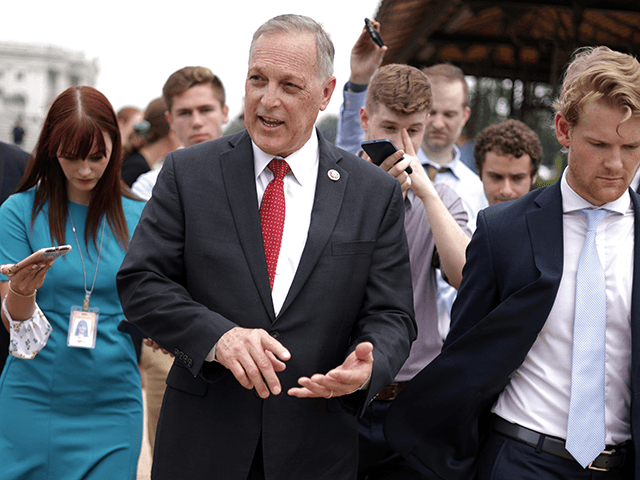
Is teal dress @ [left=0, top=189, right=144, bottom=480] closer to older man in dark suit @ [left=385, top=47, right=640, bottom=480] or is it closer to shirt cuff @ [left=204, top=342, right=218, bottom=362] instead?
shirt cuff @ [left=204, top=342, right=218, bottom=362]

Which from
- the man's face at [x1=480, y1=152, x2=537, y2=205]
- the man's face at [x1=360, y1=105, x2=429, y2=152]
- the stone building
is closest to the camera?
the man's face at [x1=360, y1=105, x2=429, y2=152]

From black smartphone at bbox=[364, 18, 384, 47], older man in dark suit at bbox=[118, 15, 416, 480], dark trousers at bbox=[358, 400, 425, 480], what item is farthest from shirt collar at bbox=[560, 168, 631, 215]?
black smartphone at bbox=[364, 18, 384, 47]

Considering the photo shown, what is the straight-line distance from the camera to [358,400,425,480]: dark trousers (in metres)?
2.95

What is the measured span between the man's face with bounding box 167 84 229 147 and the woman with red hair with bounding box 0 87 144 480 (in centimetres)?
121

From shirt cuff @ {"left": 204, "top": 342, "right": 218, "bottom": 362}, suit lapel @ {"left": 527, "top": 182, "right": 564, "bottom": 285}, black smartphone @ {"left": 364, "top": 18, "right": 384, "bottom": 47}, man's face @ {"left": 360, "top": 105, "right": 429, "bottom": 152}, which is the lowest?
shirt cuff @ {"left": 204, "top": 342, "right": 218, "bottom": 362}

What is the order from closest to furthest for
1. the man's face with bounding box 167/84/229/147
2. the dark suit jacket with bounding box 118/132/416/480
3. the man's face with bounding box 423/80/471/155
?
1. the dark suit jacket with bounding box 118/132/416/480
2. the man's face with bounding box 423/80/471/155
3. the man's face with bounding box 167/84/229/147

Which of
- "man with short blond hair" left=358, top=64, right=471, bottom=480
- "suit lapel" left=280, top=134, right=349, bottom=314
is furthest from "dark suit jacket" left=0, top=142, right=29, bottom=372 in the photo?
"suit lapel" left=280, top=134, right=349, bottom=314

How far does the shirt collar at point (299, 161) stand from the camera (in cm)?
228

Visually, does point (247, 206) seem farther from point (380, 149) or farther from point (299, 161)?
point (380, 149)

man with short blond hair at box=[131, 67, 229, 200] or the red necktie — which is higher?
man with short blond hair at box=[131, 67, 229, 200]

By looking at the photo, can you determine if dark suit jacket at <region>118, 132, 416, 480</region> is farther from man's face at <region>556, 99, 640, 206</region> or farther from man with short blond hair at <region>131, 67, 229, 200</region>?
man with short blond hair at <region>131, 67, 229, 200</region>

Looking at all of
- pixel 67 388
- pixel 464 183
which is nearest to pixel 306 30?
pixel 67 388

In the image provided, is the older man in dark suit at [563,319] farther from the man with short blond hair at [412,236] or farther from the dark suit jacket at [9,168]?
the dark suit jacket at [9,168]

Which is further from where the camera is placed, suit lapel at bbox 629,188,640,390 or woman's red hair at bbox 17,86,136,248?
woman's red hair at bbox 17,86,136,248
